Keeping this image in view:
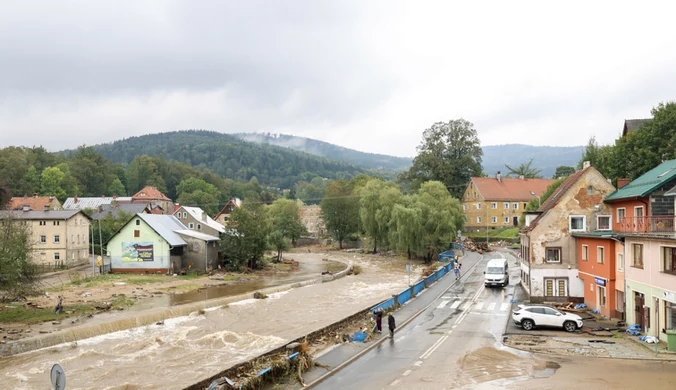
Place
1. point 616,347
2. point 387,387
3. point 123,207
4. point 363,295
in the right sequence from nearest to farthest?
point 387,387 < point 616,347 < point 363,295 < point 123,207

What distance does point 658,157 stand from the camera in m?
49.6

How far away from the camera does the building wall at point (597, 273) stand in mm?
31109

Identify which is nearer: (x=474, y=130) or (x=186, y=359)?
(x=186, y=359)

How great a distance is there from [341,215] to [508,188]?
104 ft

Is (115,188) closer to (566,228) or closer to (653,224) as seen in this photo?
(566,228)

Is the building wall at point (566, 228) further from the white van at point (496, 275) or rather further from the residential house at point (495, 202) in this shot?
the residential house at point (495, 202)

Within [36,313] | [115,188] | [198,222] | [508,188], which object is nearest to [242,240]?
[198,222]

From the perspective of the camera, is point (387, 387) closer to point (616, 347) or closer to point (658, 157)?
point (616, 347)

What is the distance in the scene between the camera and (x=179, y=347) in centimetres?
2784

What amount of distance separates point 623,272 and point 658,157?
2518 cm

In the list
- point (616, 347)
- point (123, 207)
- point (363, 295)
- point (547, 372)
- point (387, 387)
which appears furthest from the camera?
point (123, 207)

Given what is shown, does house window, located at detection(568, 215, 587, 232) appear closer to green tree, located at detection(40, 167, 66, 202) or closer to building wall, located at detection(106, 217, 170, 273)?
building wall, located at detection(106, 217, 170, 273)

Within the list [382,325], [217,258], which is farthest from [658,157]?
[217,258]

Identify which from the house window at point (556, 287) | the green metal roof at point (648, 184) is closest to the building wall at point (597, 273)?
the house window at point (556, 287)
